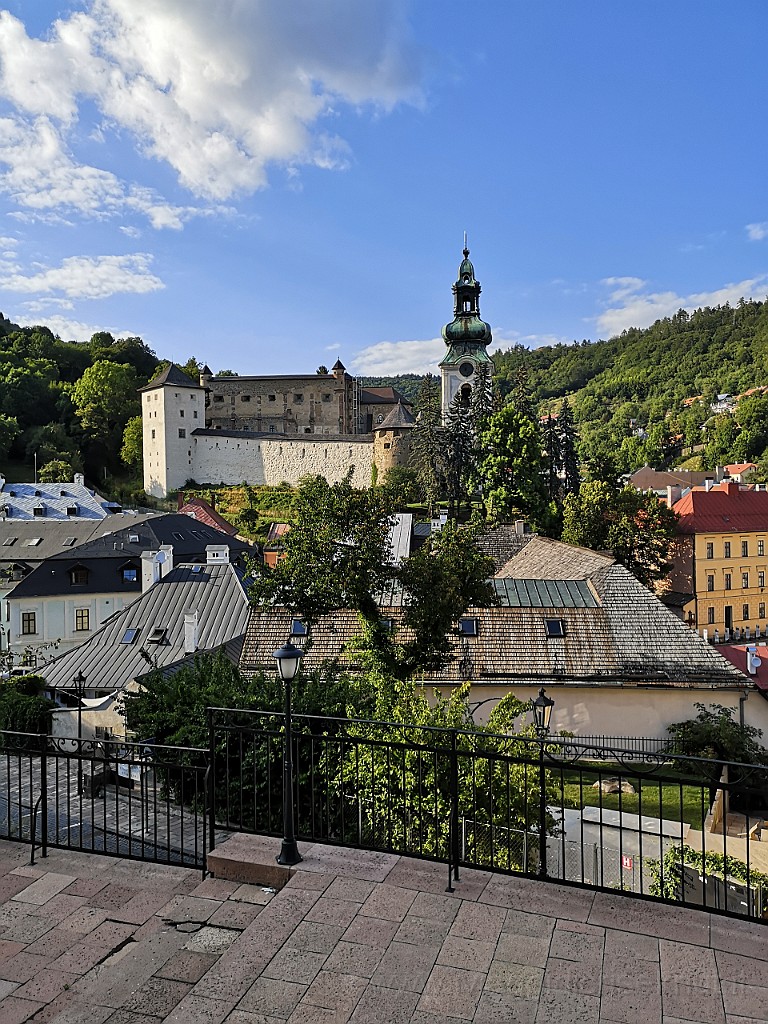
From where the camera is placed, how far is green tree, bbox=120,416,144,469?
273ft

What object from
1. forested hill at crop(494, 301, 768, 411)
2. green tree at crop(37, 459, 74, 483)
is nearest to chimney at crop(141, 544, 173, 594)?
green tree at crop(37, 459, 74, 483)

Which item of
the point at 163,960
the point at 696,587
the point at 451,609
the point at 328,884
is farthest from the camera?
the point at 696,587

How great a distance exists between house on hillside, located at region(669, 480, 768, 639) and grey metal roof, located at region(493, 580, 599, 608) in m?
24.2

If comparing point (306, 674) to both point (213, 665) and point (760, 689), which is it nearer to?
point (213, 665)

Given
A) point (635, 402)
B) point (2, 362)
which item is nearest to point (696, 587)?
point (2, 362)

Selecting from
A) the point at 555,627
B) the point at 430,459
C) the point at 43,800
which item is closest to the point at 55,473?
the point at 430,459

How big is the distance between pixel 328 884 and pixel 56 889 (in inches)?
76.4

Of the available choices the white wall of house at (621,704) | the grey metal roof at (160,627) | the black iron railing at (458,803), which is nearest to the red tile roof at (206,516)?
the grey metal roof at (160,627)

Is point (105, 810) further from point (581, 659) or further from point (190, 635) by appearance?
point (190, 635)

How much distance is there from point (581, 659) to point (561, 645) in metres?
0.61

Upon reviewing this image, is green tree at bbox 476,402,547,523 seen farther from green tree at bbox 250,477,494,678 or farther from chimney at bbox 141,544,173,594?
green tree at bbox 250,477,494,678

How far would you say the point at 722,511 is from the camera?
47.8 m

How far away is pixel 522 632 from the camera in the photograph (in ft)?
65.2

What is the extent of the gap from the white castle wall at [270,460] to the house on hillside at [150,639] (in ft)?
167
